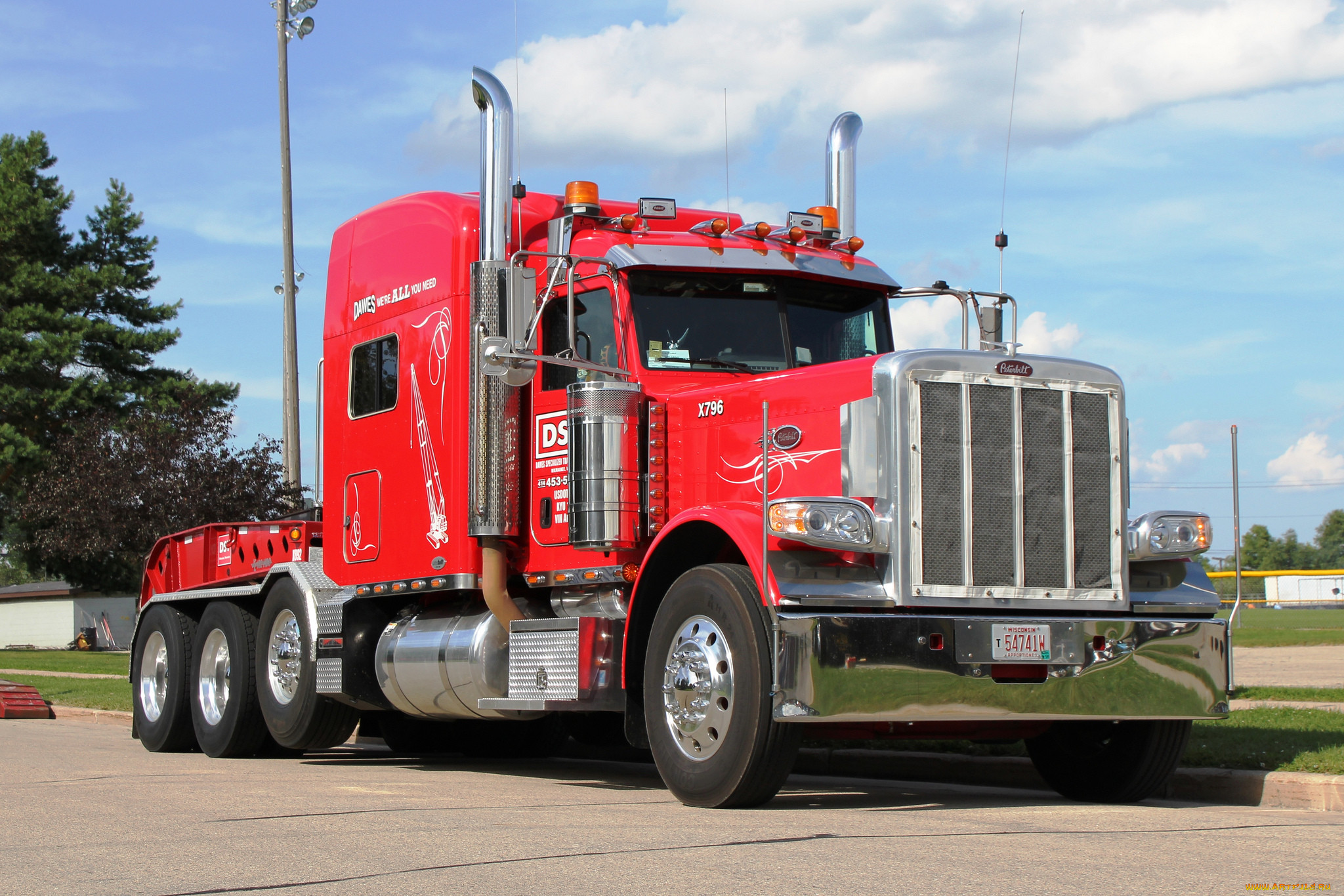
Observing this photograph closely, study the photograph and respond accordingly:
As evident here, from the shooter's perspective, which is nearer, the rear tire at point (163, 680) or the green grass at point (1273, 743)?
the green grass at point (1273, 743)

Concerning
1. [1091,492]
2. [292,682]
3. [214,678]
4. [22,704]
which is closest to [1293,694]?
[1091,492]

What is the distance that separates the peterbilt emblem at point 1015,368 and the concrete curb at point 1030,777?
8.24ft

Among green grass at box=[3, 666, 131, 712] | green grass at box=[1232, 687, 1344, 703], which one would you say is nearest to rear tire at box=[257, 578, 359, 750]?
green grass at box=[3, 666, 131, 712]

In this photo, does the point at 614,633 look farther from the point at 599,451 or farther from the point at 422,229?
the point at 422,229

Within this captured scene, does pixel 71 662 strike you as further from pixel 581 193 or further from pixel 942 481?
pixel 942 481

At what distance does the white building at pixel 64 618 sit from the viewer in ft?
183

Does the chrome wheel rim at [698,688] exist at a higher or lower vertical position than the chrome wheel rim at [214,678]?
higher

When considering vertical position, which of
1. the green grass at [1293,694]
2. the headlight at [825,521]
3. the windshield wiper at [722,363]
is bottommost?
the green grass at [1293,694]

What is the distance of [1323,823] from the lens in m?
7.24

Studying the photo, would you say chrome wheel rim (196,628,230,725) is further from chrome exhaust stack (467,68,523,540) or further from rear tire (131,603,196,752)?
chrome exhaust stack (467,68,523,540)

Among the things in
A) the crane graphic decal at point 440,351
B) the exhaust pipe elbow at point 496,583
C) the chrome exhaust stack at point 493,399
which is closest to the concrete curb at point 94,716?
the crane graphic decal at point 440,351

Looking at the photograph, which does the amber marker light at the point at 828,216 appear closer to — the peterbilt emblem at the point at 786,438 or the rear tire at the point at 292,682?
the peterbilt emblem at the point at 786,438

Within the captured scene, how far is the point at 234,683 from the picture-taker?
1239 cm

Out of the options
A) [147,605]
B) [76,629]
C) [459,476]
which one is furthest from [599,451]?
[76,629]
